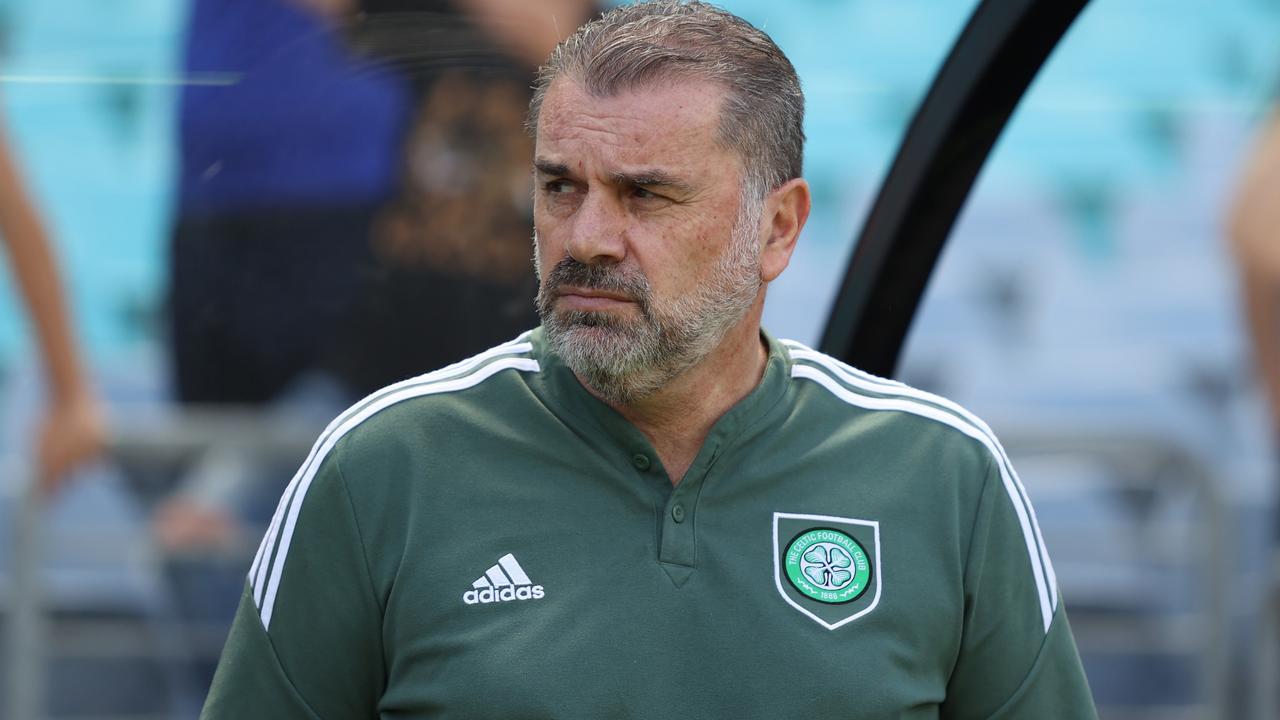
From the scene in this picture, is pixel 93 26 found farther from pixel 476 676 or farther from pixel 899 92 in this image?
pixel 476 676

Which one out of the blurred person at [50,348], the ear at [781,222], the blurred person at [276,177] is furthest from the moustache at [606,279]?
the blurred person at [50,348]

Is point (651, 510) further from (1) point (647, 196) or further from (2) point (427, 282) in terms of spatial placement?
(2) point (427, 282)

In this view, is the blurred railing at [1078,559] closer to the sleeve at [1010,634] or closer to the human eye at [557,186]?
the human eye at [557,186]

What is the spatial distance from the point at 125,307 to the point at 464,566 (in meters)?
3.17

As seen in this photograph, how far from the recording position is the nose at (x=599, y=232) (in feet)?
6.18

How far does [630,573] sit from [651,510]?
0.09 m

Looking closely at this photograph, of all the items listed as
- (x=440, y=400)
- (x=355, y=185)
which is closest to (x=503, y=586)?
(x=440, y=400)

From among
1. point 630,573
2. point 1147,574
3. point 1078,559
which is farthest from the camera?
point 1078,559

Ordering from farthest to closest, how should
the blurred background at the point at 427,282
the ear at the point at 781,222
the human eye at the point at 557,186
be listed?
the blurred background at the point at 427,282, the ear at the point at 781,222, the human eye at the point at 557,186

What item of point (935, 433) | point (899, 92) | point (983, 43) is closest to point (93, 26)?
point (899, 92)

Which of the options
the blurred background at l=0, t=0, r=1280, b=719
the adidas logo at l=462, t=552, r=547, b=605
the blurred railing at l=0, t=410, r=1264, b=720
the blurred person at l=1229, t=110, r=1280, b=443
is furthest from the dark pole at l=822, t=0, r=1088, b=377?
the blurred person at l=1229, t=110, r=1280, b=443

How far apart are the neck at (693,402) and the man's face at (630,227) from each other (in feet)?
0.11

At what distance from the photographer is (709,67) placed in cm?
198

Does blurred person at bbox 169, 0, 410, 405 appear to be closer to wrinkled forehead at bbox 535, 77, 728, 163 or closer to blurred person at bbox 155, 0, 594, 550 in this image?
blurred person at bbox 155, 0, 594, 550
